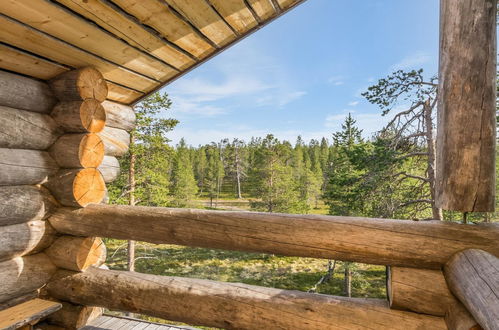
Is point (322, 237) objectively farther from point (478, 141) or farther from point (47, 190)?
point (47, 190)

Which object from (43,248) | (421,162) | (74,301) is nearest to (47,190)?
(43,248)

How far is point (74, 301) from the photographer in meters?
2.51

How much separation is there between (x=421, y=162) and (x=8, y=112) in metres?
8.74

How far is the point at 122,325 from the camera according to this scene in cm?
270

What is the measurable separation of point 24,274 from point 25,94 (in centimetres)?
168

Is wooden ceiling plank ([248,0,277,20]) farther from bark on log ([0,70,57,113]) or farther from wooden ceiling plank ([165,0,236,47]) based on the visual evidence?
bark on log ([0,70,57,113])

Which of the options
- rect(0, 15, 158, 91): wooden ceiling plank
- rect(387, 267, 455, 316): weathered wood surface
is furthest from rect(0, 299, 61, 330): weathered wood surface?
rect(387, 267, 455, 316): weathered wood surface

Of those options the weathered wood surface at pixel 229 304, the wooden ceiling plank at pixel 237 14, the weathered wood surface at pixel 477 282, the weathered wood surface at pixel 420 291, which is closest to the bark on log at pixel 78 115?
the weathered wood surface at pixel 229 304

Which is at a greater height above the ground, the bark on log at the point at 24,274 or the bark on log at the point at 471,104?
the bark on log at the point at 471,104

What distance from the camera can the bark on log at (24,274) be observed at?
7.40 ft

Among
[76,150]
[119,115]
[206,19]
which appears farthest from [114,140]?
[206,19]

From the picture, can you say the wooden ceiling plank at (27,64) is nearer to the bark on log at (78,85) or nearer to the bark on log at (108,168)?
the bark on log at (78,85)

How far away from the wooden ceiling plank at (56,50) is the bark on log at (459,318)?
3.45 meters

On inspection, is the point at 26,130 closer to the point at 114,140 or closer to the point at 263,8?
the point at 114,140
